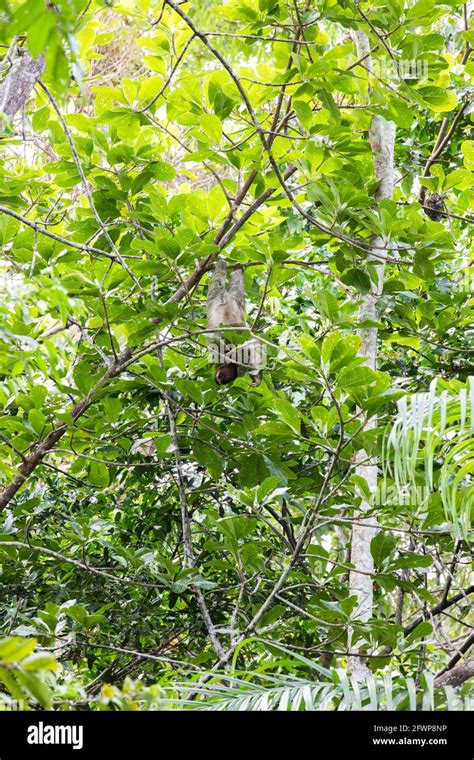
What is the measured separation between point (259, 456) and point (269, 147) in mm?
936

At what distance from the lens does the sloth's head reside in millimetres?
2225

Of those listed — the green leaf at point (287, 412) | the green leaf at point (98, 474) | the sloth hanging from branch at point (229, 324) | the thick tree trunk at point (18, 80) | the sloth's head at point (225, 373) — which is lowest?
the green leaf at point (98, 474)

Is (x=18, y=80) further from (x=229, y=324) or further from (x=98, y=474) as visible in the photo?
(x=98, y=474)

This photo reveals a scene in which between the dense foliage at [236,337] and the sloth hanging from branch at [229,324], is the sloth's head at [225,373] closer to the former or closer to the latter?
the sloth hanging from branch at [229,324]

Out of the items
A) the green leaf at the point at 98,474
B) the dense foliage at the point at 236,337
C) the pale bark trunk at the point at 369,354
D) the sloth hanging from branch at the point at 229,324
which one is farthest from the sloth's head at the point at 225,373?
the green leaf at the point at 98,474

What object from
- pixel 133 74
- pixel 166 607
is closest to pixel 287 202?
pixel 166 607

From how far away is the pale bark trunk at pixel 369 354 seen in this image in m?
2.44

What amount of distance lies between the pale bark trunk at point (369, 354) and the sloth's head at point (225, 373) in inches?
18.4

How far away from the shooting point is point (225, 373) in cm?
224

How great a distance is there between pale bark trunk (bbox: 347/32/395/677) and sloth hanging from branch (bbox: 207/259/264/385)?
0.40 metres

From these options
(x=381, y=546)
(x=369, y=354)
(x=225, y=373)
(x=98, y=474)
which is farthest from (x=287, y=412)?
(x=98, y=474)

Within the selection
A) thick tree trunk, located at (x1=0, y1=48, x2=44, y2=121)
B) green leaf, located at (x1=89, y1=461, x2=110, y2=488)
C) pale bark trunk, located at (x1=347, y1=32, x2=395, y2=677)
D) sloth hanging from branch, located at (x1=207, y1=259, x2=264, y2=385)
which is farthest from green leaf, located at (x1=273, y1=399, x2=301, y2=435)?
thick tree trunk, located at (x1=0, y1=48, x2=44, y2=121)

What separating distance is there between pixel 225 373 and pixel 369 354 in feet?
2.05

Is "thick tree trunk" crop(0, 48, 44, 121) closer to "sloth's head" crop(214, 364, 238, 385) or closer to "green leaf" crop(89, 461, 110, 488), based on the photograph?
"sloth's head" crop(214, 364, 238, 385)
